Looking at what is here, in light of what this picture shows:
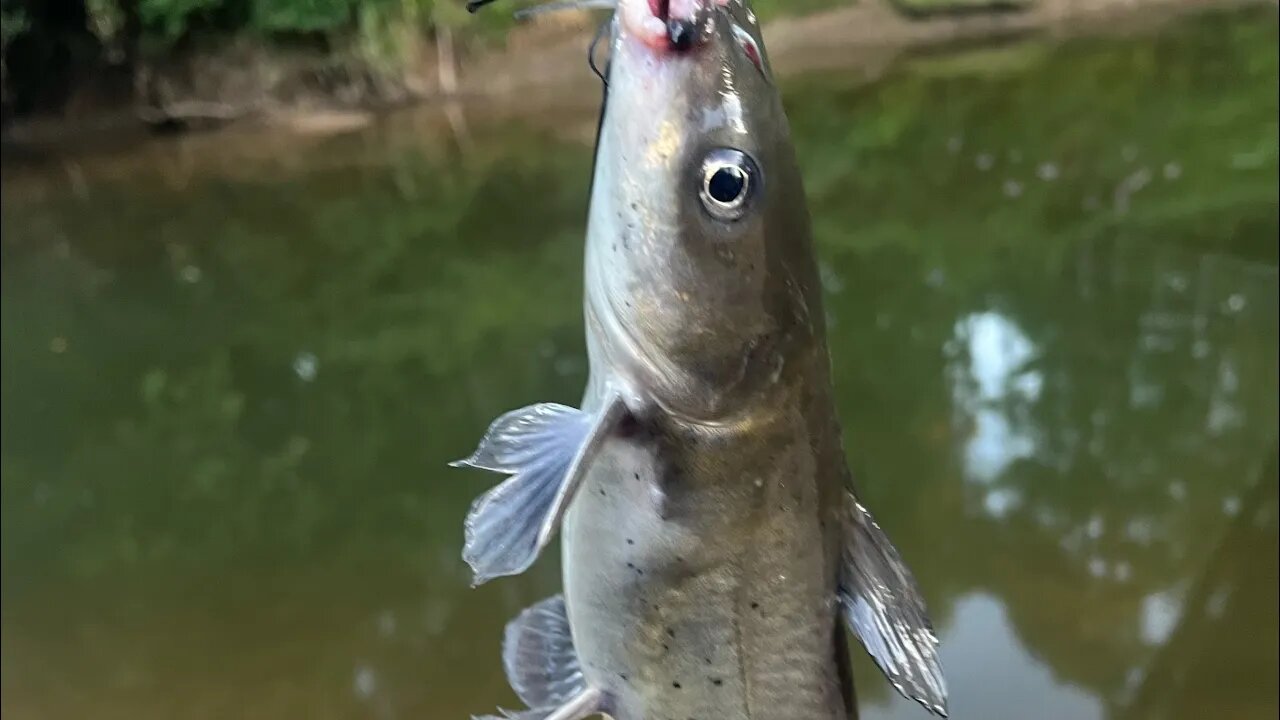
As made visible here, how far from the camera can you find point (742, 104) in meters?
0.70

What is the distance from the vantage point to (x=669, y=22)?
0.66 meters

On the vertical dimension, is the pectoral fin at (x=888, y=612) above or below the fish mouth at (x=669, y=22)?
below

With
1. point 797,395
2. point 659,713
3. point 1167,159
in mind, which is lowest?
point 1167,159

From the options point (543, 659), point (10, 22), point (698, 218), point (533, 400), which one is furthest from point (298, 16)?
point (698, 218)

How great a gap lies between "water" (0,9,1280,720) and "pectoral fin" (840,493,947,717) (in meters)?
1.31

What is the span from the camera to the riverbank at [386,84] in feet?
24.2

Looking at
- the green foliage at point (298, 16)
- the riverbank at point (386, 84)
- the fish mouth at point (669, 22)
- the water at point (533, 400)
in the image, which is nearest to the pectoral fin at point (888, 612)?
the fish mouth at point (669, 22)

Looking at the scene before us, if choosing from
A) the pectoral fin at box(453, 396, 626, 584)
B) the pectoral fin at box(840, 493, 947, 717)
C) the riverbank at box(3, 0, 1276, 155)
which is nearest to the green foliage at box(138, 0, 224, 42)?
the riverbank at box(3, 0, 1276, 155)

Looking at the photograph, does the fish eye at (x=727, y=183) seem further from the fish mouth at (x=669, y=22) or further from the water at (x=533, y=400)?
the water at (x=533, y=400)

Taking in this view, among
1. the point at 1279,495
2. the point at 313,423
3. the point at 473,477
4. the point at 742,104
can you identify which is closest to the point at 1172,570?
the point at 1279,495

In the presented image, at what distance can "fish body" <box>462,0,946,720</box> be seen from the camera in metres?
0.70

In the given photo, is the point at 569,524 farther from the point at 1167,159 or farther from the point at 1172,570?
the point at 1167,159

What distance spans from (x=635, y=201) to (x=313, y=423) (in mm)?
2559

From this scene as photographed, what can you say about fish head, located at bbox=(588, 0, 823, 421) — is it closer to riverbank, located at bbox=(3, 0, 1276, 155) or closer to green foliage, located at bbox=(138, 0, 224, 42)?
riverbank, located at bbox=(3, 0, 1276, 155)
